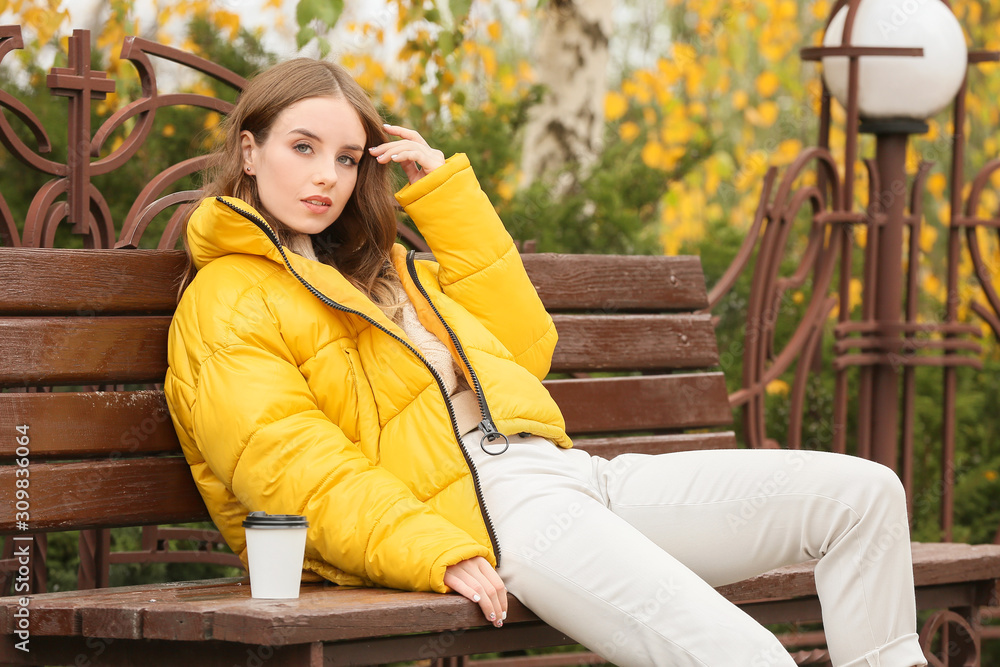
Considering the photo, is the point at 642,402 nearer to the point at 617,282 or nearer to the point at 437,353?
the point at 617,282

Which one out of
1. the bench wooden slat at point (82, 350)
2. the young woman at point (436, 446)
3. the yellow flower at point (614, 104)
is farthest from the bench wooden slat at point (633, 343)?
the yellow flower at point (614, 104)

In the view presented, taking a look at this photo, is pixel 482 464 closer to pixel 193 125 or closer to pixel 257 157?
pixel 257 157

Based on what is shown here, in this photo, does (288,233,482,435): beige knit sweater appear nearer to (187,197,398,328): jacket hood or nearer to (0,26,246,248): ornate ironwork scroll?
(187,197,398,328): jacket hood

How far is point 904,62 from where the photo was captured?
380 cm

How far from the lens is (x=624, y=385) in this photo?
3.30 metres

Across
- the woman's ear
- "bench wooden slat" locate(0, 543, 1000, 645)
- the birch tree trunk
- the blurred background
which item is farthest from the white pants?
the birch tree trunk

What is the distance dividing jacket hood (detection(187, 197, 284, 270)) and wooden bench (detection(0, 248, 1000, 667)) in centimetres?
22

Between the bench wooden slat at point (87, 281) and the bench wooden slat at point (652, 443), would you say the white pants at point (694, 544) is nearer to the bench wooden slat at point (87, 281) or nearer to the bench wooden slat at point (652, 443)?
the bench wooden slat at point (652, 443)

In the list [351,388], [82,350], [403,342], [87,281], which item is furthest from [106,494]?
[403,342]

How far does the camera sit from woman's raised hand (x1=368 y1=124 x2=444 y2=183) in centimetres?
259

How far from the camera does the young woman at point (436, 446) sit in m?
2.09

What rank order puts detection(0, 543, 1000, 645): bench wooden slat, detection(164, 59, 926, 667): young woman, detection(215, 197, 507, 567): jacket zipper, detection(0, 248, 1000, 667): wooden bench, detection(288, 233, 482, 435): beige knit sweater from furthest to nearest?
detection(288, 233, 482, 435): beige knit sweater
detection(215, 197, 507, 567): jacket zipper
detection(164, 59, 926, 667): young woman
detection(0, 248, 1000, 667): wooden bench
detection(0, 543, 1000, 645): bench wooden slat

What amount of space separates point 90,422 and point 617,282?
1515 millimetres

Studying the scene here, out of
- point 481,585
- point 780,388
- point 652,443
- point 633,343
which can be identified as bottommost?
point 780,388
